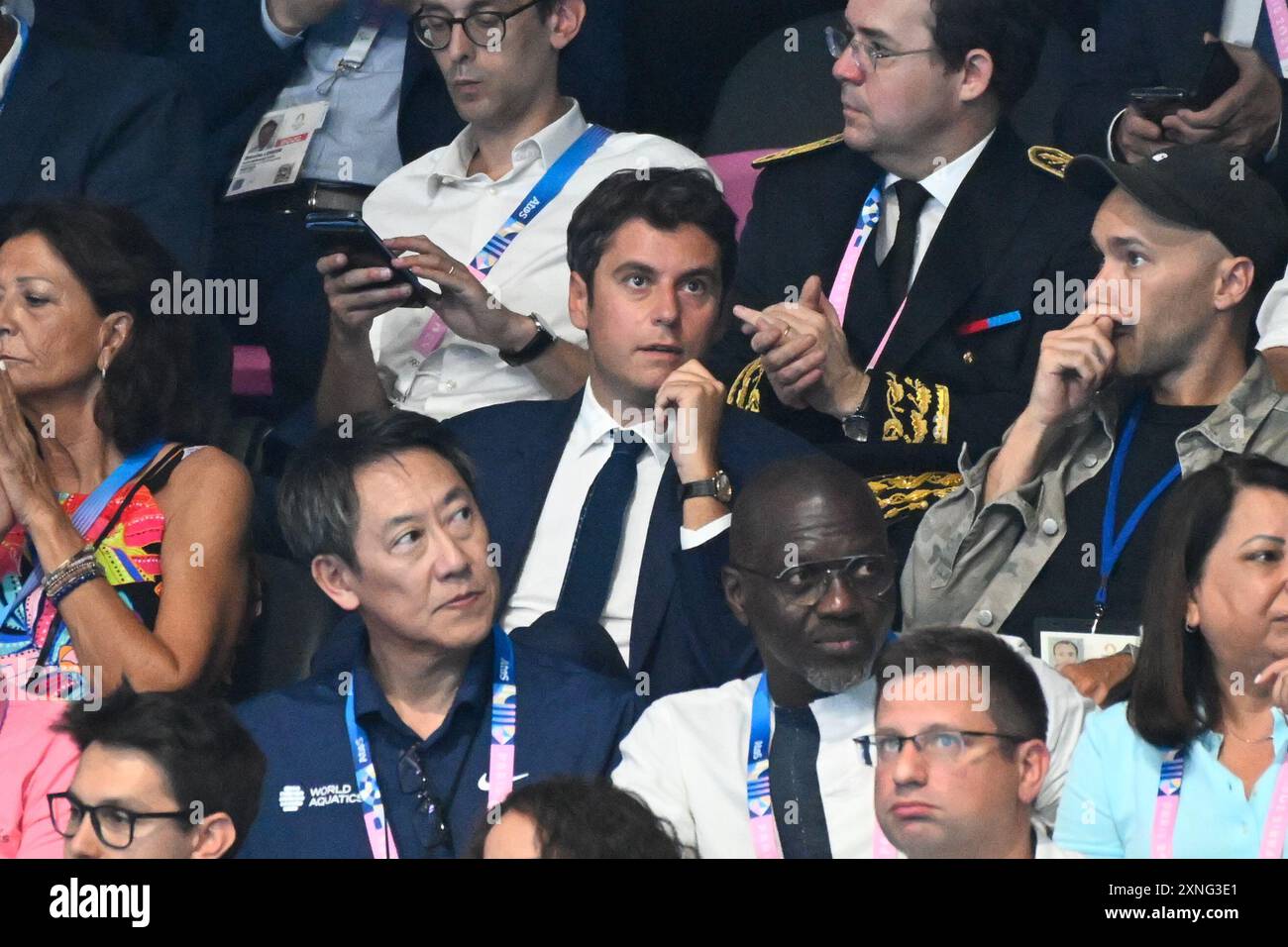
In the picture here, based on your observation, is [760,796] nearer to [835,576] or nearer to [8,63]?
[835,576]

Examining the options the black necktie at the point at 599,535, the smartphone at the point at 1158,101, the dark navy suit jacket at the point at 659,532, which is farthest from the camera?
the smartphone at the point at 1158,101

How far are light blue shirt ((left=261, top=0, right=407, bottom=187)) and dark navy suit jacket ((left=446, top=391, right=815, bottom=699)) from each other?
0.83 m

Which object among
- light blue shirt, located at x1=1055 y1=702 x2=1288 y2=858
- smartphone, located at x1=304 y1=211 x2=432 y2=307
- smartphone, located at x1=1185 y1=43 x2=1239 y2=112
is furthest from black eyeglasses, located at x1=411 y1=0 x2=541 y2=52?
light blue shirt, located at x1=1055 y1=702 x2=1288 y2=858

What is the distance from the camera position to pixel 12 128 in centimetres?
464

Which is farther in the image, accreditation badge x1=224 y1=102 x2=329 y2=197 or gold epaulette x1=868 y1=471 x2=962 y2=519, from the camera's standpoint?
accreditation badge x1=224 y1=102 x2=329 y2=197

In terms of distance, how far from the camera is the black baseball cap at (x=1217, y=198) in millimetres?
3945

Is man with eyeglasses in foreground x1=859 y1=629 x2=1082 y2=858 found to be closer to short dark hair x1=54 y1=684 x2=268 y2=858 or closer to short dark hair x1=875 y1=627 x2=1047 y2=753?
short dark hair x1=875 y1=627 x2=1047 y2=753

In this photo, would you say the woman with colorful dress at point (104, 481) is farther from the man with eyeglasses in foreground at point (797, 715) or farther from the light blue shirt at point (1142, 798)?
the light blue shirt at point (1142, 798)

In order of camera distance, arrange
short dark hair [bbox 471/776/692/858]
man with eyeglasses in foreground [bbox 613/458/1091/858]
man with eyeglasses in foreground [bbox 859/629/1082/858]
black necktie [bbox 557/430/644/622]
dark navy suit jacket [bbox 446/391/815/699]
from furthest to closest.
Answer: black necktie [bbox 557/430/644/622] < dark navy suit jacket [bbox 446/391/815/699] < man with eyeglasses in foreground [bbox 613/458/1091/858] < man with eyeglasses in foreground [bbox 859/629/1082/858] < short dark hair [bbox 471/776/692/858]

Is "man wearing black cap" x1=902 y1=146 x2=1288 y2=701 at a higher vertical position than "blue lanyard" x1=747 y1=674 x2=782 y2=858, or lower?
higher

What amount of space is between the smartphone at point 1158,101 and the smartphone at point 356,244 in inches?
53.0

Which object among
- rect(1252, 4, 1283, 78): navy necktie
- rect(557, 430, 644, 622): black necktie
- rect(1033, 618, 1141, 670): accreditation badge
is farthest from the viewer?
rect(1252, 4, 1283, 78): navy necktie

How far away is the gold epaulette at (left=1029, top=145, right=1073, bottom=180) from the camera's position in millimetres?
4230

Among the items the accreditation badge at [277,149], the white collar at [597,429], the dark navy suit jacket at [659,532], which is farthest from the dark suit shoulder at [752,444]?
the accreditation badge at [277,149]
